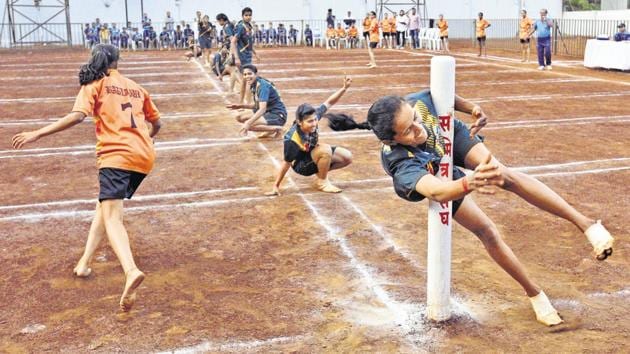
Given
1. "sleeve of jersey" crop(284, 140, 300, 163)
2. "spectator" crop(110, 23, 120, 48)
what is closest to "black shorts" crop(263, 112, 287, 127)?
"sleeve of jersey" crop(284, 140, 300, 163)

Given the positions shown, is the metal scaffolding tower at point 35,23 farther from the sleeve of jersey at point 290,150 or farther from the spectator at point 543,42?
the sleeve of jersey at point 290,150

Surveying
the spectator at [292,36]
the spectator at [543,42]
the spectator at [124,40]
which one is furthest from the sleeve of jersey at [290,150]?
the spectator at [292,36]

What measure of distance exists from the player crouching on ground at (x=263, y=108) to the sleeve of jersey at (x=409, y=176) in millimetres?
5702

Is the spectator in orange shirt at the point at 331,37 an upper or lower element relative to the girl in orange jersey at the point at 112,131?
upper

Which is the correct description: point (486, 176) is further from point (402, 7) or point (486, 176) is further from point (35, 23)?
point (402, 7)

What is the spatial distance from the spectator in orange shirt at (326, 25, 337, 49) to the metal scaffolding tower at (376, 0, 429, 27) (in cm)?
502

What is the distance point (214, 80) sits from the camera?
19078 mm

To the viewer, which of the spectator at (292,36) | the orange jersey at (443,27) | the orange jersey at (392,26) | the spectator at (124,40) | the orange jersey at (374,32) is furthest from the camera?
the spectator at (292,36)

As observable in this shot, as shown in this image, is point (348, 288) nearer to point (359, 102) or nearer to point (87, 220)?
point (87, 220)

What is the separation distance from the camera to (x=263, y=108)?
31.1 ft

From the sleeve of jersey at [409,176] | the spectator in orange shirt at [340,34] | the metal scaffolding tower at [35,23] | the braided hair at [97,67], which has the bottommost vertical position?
the sleeve of jersey at [409,176]

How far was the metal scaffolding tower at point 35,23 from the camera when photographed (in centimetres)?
3738

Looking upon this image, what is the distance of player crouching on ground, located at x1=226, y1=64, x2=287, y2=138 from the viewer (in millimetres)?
9547

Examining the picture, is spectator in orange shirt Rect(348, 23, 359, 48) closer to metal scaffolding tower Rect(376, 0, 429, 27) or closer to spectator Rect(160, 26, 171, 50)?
metal scaffolding tower Rect(376, 0, 429, 27)
